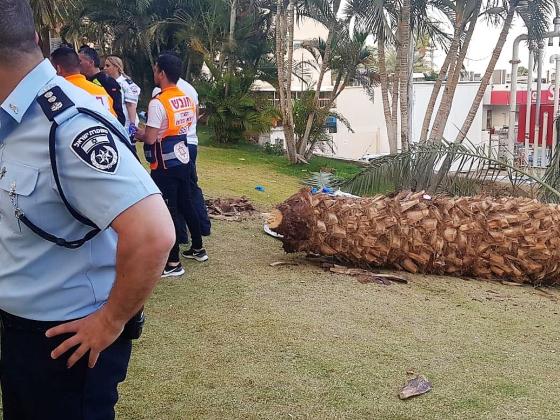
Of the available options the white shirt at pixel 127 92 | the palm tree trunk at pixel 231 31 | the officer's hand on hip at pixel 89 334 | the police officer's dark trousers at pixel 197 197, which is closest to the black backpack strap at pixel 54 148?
the officer's hand on hip at pixel 89 334

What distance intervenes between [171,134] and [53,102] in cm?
356

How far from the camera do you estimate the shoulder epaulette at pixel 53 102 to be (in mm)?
1504

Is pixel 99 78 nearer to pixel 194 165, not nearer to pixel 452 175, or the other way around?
pixel 194 165

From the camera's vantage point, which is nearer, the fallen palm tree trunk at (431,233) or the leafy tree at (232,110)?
the fallen palm tree trunk at (431,233)

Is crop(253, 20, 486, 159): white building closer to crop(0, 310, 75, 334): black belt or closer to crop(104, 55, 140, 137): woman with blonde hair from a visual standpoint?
crop(104, 55, 140, 137): woman with blonde hair

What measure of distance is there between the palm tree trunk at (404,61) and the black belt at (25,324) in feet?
36.4

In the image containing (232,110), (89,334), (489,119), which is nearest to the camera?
(89,334)

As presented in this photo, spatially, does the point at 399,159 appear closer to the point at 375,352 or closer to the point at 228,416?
the point at 375,352

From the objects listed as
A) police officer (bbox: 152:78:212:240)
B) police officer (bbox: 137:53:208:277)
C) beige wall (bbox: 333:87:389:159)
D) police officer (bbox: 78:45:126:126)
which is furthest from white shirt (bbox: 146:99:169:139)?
beige wall (bbox: 333:87:389:159)

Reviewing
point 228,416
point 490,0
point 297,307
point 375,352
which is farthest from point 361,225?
point 490,0

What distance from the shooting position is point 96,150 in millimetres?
1490

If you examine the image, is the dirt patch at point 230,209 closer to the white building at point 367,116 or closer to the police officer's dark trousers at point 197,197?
the police officer's dark trousers at point 197,197

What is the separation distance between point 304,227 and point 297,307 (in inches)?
45.7

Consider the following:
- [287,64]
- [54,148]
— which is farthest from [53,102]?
[287,64]
